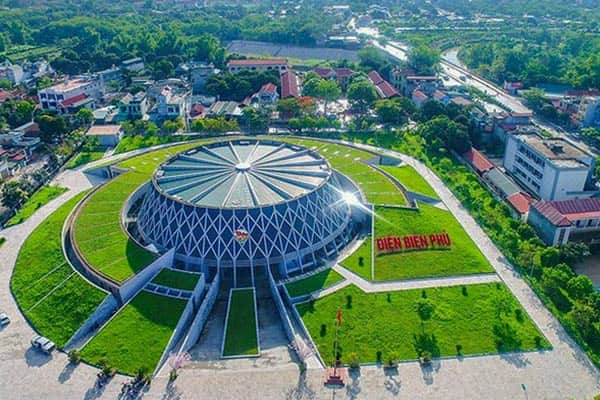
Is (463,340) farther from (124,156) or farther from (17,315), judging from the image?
(124,156)

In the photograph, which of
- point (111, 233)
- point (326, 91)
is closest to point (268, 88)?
point (326, 91)

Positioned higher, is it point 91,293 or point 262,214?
point 262,214

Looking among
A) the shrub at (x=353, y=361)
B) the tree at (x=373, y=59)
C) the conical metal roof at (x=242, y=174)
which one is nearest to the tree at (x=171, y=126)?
the conical metal roof at (x=242, y=174)

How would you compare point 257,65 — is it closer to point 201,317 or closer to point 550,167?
point 550,167

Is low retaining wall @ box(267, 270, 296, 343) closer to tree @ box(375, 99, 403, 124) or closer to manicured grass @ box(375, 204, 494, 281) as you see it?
manicured grass @ box(375, 204, 494, 281)

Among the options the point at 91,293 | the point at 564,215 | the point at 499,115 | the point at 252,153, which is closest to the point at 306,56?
the point at 499,115

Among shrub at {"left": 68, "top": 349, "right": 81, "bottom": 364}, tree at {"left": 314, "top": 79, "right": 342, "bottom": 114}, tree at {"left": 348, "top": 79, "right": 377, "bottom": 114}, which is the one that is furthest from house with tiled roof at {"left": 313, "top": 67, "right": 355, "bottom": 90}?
shrub at {"left": 68, "top": 349, "right": 81, "bottom": 364}
